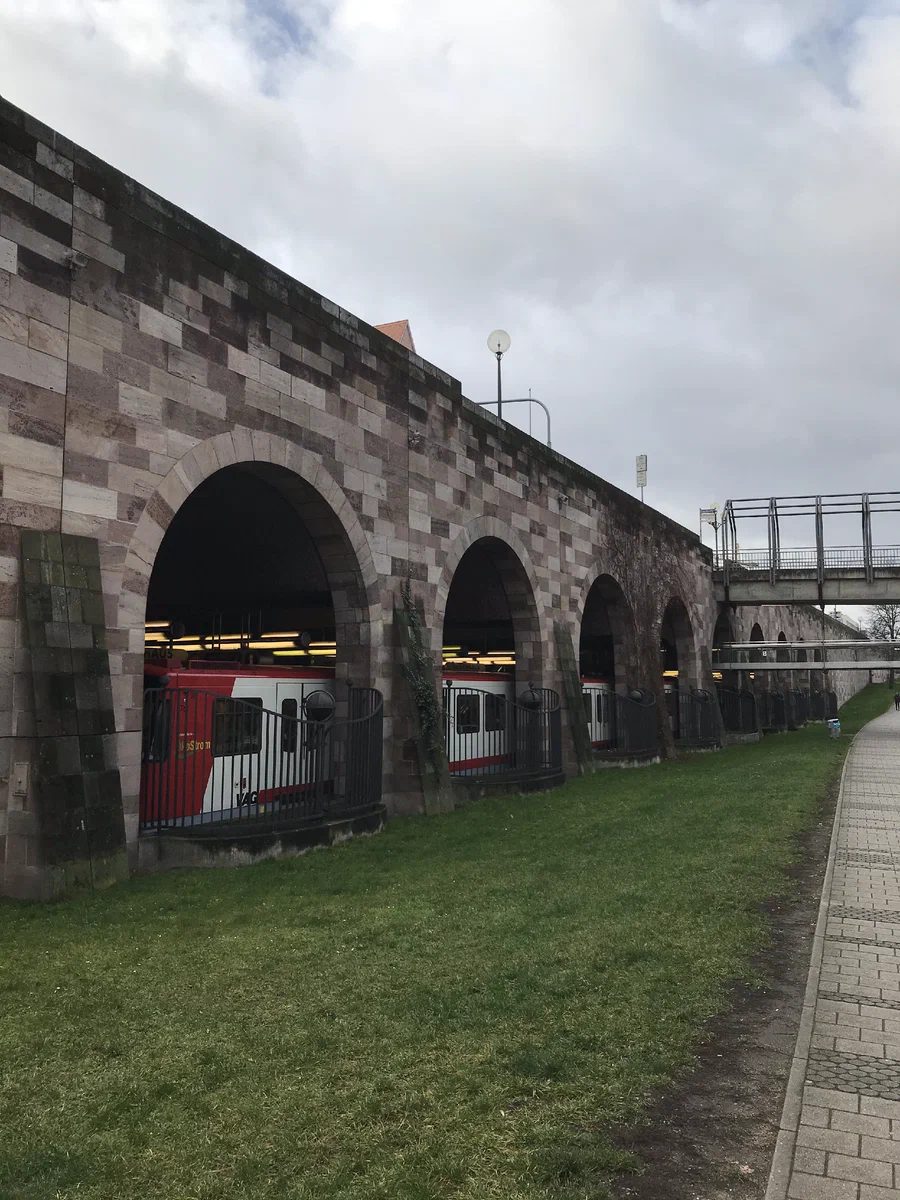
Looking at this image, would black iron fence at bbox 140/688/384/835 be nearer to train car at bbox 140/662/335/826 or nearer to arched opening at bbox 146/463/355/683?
train car at bbox 140/662/335/826

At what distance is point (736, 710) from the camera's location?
3312cm

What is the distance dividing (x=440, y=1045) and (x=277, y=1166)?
4.15 ft

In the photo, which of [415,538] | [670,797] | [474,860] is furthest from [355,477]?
[670,797]

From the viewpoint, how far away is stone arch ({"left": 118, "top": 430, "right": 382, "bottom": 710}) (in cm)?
Result: 919

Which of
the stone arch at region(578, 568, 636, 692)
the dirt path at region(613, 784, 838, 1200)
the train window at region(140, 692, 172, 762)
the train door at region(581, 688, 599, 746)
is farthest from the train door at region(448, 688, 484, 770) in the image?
the dirt path at region(613, 784, 838, 1200)

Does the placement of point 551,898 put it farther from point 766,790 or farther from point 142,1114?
point 766,790

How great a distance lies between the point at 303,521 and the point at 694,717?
1889 centimetres

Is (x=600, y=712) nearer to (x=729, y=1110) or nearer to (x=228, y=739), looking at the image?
(x=228, y=739)

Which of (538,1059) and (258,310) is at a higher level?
(258,310)

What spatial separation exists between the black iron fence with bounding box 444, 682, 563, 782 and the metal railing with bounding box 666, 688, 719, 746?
33.5ft

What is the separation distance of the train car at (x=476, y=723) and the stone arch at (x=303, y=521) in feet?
9.27

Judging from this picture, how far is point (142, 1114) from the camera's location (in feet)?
12.3

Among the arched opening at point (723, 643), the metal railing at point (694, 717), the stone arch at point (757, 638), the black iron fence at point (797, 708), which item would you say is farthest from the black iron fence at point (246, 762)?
the black iron fence at point (797, 708)

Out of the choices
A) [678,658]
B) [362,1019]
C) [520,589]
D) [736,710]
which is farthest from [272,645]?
[736,710]
